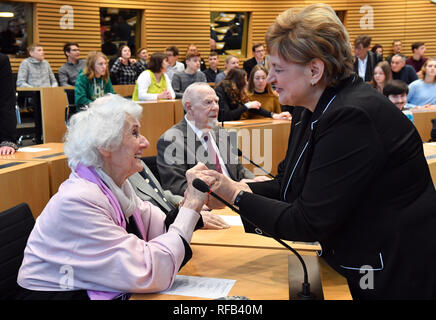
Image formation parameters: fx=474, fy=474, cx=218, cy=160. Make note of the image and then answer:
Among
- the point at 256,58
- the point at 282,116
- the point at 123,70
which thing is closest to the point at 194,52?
the point at 123,70

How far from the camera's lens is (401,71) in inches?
375

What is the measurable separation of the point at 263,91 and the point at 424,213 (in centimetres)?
510

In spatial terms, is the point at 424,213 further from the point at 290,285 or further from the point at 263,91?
the point at 263,91

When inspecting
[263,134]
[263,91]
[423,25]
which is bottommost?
[263,134]

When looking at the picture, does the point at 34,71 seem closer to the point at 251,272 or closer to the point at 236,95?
the point at 236,95

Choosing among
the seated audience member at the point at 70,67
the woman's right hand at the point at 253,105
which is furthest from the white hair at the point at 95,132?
the seated audience member at the point at 70,67

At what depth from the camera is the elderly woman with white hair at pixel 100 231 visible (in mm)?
1550

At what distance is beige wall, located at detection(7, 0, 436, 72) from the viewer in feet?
37.5

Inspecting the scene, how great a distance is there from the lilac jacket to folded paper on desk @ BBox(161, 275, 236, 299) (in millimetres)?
45

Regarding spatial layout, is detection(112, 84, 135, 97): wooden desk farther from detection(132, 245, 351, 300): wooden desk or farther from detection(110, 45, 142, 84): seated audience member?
detection(132, 245, 351, 300): wooden desk

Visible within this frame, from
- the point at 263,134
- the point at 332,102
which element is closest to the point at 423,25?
the point at 263,134

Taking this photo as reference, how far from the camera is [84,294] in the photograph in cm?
160

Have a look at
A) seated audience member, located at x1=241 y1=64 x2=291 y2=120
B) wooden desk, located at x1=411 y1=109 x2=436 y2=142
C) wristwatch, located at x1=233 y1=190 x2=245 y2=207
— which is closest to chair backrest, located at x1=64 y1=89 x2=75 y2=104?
seated audience member, located at x1=241 y1=64 x2=291 y2=120
